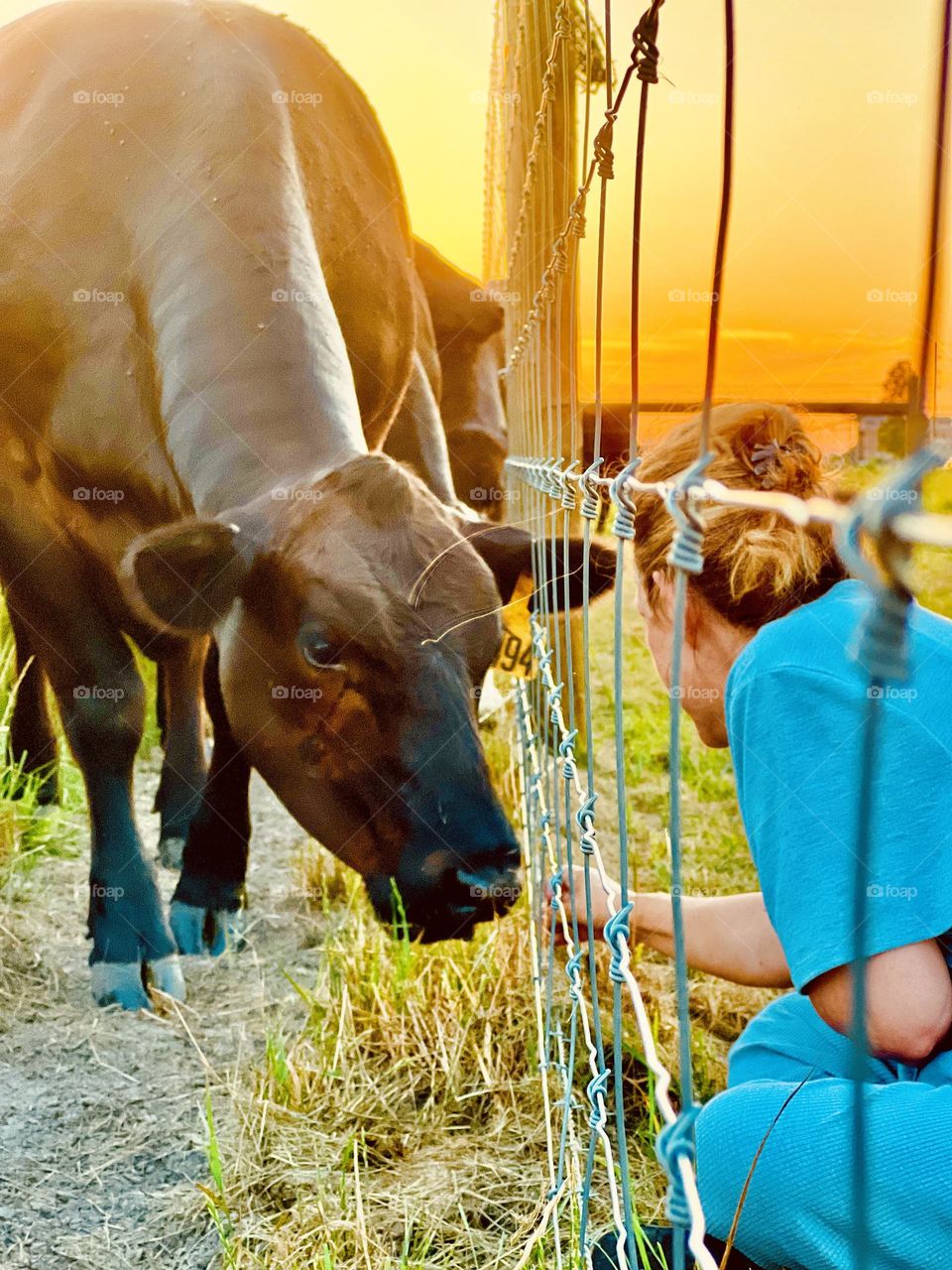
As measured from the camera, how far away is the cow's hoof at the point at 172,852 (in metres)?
3.13

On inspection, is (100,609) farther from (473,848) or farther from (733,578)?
(733,578)

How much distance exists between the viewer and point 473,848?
230cm

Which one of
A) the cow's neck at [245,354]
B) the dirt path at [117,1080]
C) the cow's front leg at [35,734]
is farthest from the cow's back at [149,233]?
the dirt path at [117,1080]

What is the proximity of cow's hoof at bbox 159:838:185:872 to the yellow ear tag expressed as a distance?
993 millimetres

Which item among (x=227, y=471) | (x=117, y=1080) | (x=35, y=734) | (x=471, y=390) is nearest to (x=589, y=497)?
(x=227, y=471)

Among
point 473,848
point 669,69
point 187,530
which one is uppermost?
point 669,69

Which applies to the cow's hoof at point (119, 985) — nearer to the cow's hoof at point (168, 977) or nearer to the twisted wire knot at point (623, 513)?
the cow's hoof at point (168, 977)

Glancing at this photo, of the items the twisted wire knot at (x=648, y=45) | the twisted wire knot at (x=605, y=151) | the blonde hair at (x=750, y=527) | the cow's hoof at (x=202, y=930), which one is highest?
the twisted wire knot at (x=648, y=45)

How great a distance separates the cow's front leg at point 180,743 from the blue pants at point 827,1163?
2.16 metres

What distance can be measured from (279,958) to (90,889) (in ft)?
1.59

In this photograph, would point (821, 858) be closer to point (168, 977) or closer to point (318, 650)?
point (318, 650)

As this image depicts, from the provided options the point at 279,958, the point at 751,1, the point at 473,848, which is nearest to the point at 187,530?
the point at 473,848

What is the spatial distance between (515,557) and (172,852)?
1.28 metres

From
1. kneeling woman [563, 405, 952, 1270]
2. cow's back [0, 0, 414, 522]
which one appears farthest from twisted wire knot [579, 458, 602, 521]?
cow's back [0, 0, 414, 522]
